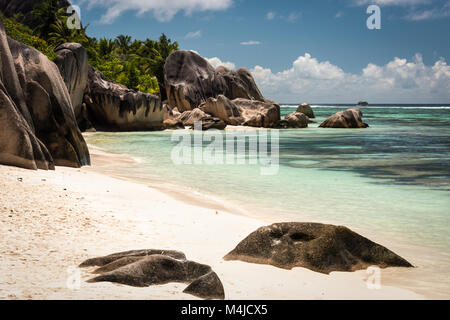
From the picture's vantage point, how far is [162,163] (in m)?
14.2

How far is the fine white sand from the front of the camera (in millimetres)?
3504

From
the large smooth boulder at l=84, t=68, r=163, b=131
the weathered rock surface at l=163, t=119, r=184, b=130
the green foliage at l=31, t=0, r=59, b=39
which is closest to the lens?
the large smooth boulder at l=84, t=68, r=163, b=131

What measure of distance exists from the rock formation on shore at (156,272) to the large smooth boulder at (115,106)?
25339 millimetres

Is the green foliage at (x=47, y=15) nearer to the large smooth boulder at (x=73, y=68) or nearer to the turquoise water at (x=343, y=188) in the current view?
the large smooth boulder at (x=73, y=68)

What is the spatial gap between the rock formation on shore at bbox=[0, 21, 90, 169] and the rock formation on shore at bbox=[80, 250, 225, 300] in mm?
4799

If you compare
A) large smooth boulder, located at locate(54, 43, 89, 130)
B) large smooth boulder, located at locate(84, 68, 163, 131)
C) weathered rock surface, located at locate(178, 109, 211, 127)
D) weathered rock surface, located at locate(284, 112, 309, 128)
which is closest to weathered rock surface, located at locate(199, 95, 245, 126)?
weathered rock surface, located at locate(178, 109, 211, 127)

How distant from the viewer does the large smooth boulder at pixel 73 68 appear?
888 inches

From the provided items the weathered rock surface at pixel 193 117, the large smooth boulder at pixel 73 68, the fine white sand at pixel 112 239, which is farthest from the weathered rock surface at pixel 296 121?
the fine white sand at pixel 112 239

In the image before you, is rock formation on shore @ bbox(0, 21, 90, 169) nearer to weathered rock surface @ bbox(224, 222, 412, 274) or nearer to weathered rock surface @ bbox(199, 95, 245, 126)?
weathered rock surface @ bbox(224, 222, 412, 274)

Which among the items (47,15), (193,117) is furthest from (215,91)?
(47,15)

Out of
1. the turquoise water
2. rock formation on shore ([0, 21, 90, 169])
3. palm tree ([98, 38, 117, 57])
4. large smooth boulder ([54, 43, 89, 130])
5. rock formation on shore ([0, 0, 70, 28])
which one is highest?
rock formation on shore ([0, 0, 70, 28])

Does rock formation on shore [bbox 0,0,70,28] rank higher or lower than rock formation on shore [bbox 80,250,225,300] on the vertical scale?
higher

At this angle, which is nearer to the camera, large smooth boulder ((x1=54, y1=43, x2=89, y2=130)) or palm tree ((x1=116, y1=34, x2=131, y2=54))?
large smooth boulder ((x1=54, y1=43, x2=89, y2=130))

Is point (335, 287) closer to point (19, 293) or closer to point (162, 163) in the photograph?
point (19, 293)
